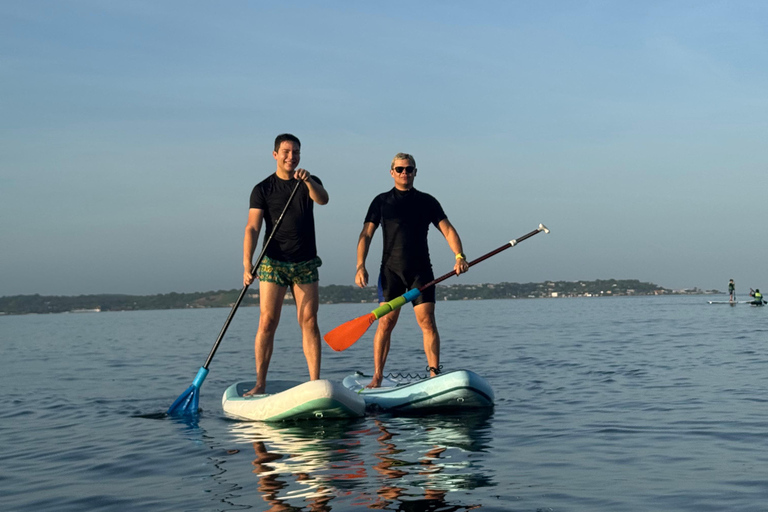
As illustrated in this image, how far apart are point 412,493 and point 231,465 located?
5.63 ft

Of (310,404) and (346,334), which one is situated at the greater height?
(346,334)

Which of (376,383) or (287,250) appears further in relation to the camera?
→ (376,383)

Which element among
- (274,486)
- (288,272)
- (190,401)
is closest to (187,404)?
(190,401)

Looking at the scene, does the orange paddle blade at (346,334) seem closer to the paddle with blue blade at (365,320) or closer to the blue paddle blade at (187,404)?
the paddle with blue blade at (365,320)

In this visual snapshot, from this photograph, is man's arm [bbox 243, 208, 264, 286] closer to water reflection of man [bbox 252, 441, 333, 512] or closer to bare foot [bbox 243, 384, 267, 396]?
bare foot [bbox 243, 384, 267, 396]

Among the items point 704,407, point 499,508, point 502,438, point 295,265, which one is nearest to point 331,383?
point 295,265

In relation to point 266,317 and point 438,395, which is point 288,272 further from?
point 438,395

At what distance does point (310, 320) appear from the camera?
303 inches

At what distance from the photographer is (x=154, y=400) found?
10.3 metres

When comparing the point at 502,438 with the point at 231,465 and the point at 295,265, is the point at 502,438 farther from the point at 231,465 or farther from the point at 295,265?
the point at 295,265

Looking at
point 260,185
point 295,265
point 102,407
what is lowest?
point 102,407

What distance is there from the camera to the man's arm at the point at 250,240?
306 inches

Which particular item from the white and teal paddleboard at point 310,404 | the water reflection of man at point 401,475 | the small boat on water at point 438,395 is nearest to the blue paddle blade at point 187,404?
the white and teal paddleboard at point 310,404

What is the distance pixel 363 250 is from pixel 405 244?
0.47m
